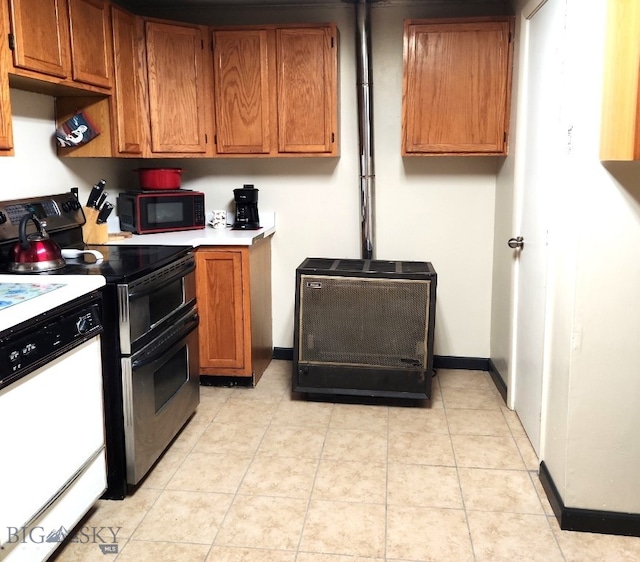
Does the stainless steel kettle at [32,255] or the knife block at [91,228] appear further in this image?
the knife block at [91,228]

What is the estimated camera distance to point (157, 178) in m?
3.72

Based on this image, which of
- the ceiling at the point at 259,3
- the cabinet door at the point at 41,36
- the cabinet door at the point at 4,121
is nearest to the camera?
the cabinet door at the point at 4,121

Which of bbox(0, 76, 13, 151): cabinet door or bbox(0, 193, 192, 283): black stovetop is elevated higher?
bbox(0, 76, 13, 151): cabinet door

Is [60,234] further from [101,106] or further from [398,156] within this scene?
[398,156]

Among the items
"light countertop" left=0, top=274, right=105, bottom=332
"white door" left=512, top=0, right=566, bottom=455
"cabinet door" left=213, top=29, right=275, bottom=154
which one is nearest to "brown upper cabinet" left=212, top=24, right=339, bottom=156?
"cabinet door" left=213, top=29, right=275, bottom=154

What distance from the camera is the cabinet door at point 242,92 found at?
3.54 m

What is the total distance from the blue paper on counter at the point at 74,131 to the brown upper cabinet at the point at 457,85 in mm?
1720

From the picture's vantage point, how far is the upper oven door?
2324 millimetres

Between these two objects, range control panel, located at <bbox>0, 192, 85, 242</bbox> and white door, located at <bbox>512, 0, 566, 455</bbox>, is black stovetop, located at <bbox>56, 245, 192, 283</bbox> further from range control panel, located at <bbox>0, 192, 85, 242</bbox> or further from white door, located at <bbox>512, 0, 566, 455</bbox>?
white door, located at <bbox>512, 0, 566, 455</bbox>

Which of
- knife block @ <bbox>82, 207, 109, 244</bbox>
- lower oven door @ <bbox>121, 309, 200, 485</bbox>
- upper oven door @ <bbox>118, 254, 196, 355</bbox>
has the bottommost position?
lower oven door @ <bbox>121, 309, 200, 485</bbox>

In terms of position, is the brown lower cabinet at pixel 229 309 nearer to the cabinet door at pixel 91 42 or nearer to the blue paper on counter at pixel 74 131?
the blue paper on counter at pixel 74 131

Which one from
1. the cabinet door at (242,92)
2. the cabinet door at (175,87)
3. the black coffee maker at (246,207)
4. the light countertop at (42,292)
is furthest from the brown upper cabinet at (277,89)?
the light countertop at (42,292)

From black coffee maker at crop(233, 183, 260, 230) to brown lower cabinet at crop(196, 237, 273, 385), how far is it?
0.66ft

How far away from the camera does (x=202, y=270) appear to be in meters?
3.47
